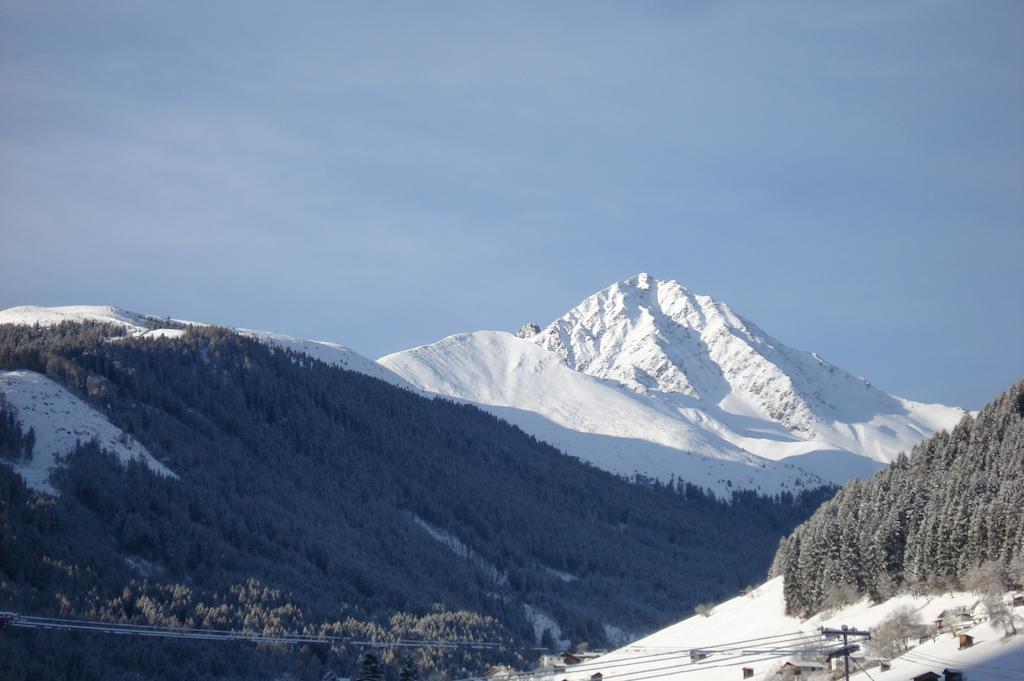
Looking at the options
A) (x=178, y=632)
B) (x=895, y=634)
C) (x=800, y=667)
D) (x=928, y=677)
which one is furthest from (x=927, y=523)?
(x=178, y=632)

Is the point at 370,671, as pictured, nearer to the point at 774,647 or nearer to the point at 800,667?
the point at 800,667

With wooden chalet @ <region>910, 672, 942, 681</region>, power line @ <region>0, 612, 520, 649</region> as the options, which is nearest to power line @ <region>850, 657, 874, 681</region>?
wooden chalet @ <region>910, 672, 942, 681</region>

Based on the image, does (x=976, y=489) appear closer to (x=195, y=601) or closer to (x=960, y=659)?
(x=960, y=659)

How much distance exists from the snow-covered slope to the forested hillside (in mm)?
2954

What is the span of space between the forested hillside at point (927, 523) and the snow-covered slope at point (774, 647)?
2954mm

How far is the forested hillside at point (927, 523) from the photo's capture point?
427ft

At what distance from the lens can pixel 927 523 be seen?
5423 inches

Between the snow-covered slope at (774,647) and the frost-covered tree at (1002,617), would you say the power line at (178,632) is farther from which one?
the frost-covered tree at (1002,617)

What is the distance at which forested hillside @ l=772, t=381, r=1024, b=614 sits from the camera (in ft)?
427

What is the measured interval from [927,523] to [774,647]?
756 inches

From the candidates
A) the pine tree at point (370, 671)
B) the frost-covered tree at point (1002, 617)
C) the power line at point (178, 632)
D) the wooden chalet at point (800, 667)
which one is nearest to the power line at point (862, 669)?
the wooden chalet at point (800, 667)

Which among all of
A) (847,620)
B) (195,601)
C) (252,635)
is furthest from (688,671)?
(195,601)

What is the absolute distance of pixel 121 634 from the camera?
6654 inches

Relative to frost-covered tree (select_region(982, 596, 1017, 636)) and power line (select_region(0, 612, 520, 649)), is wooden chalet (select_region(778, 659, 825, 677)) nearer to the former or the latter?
frost-covered tree (select_region(982, 596, 1017, 636))
